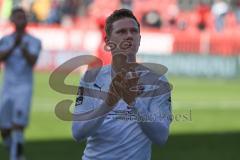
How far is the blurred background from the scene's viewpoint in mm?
14964

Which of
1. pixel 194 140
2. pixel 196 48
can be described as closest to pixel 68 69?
pixel 194 140

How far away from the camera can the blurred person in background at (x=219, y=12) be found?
1305 inches

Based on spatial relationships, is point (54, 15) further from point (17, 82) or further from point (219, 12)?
point (17, 82)

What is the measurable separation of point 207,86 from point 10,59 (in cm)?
1482

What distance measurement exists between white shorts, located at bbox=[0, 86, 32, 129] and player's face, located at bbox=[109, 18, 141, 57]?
758cm

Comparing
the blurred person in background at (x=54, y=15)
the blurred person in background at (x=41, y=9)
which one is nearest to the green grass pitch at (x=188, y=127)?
the blurred person in background at (x=54, y=15)

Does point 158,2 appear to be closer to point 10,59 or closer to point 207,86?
point 207,86

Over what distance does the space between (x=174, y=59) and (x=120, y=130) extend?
23.1 meters

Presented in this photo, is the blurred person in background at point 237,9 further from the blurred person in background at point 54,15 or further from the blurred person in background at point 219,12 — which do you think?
the blurred person in background at point 54,15

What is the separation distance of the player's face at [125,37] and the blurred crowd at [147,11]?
2784 cm

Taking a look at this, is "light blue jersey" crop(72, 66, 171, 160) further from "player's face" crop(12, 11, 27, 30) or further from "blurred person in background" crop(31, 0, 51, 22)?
"blurred person in background" crop(31, 0, 51, 22)

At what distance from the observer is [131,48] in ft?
16.3

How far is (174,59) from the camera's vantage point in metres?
28.2

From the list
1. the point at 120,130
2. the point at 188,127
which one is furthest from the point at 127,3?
the point at 120,130
